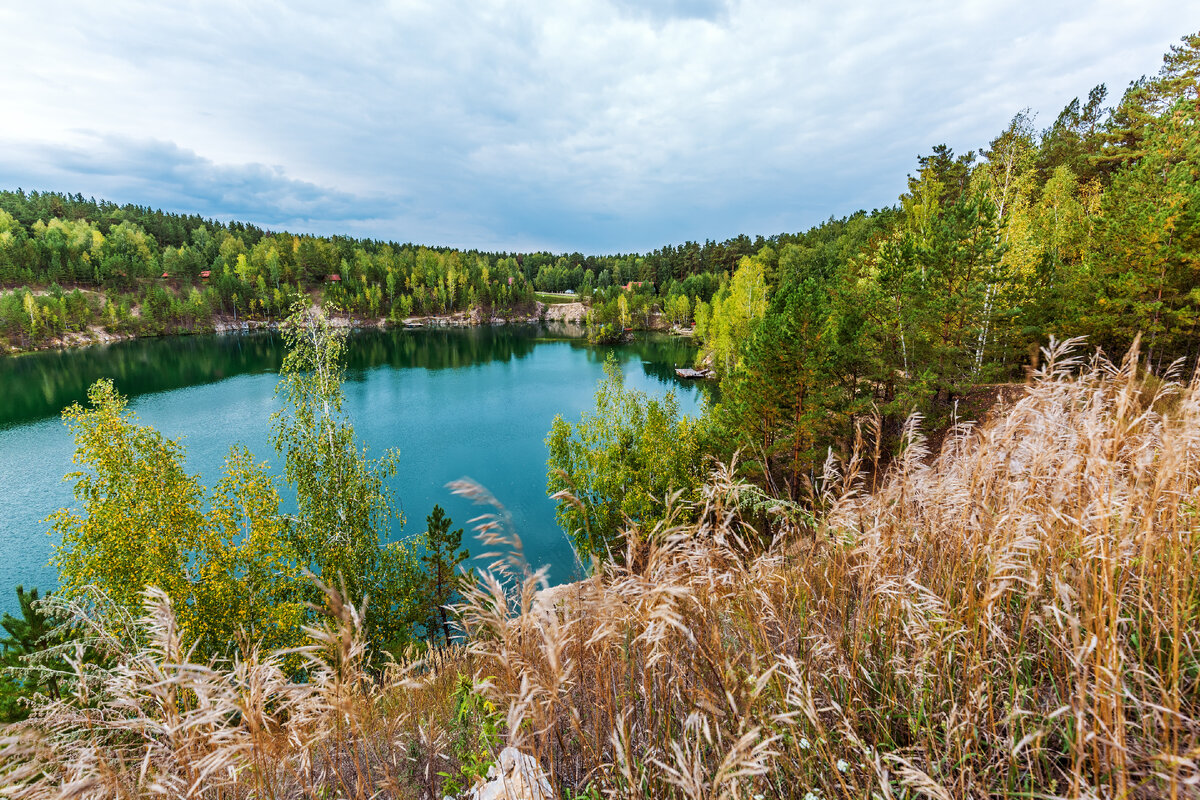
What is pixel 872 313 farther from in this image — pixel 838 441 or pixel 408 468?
pixel 408 468

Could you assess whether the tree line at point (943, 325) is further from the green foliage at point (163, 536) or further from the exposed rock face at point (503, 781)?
the exposed rock face at point (503, 781)

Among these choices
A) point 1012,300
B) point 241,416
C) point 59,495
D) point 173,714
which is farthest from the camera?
point 241,416

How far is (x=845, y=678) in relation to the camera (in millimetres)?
2156

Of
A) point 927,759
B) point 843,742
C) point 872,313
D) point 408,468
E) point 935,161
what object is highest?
point 935,161

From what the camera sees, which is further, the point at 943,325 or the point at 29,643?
the point at 943,325

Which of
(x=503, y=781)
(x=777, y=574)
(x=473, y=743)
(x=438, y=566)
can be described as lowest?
(x=438, y=566)

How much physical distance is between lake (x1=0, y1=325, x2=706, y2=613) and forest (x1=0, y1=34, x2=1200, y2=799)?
5.20 meters

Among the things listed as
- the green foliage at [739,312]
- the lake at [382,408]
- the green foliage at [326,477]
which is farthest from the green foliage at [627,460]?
the green foliage at [739,312]

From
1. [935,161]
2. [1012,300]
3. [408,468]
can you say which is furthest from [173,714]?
[935,161]

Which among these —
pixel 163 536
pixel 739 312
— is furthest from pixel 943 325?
pixel 739 312

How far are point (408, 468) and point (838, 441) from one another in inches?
904

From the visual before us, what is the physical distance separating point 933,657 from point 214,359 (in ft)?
286

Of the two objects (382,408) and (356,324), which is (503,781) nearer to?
(382,408)

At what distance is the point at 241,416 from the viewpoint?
36.9 meters
